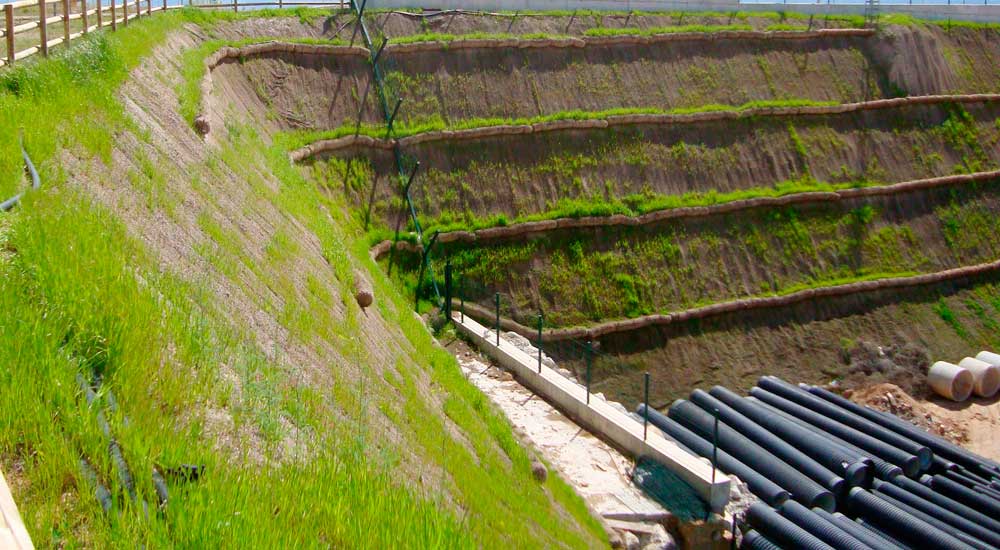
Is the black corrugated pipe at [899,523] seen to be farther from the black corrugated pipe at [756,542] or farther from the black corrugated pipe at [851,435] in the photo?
the black corrugated pipe at [756,542]

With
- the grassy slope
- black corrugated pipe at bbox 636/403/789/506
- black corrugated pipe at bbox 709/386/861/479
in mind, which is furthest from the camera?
black corrugated pipe at bbox 709/386/861/479

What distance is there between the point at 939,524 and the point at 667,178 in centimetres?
1427

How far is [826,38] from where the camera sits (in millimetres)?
34562

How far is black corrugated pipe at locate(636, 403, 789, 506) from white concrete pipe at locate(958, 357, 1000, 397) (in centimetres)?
1163

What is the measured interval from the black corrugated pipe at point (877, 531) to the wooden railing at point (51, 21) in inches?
614

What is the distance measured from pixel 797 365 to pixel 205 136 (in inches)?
691

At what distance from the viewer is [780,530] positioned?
14641 mm

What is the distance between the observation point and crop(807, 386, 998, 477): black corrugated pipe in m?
18.7

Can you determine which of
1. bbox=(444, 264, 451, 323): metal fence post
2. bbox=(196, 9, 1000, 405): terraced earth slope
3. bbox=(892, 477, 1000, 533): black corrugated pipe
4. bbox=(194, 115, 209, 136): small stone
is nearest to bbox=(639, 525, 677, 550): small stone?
bbox=(892, 477, 1000, 533): black corrugated pipe

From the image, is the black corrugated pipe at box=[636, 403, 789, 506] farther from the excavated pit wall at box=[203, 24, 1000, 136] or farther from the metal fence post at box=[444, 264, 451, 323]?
the excavated pit wall at box=[203, 24, 1000, 136]

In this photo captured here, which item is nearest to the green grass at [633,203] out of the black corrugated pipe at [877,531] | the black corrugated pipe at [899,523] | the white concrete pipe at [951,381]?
the white concrete pipe at [951,381]

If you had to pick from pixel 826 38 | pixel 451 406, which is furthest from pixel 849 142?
pixel 451 406

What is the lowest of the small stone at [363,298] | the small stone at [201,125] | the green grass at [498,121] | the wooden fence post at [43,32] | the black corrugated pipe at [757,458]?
the black corrugated pipe at [757,458]

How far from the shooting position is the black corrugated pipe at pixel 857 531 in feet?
48.3
